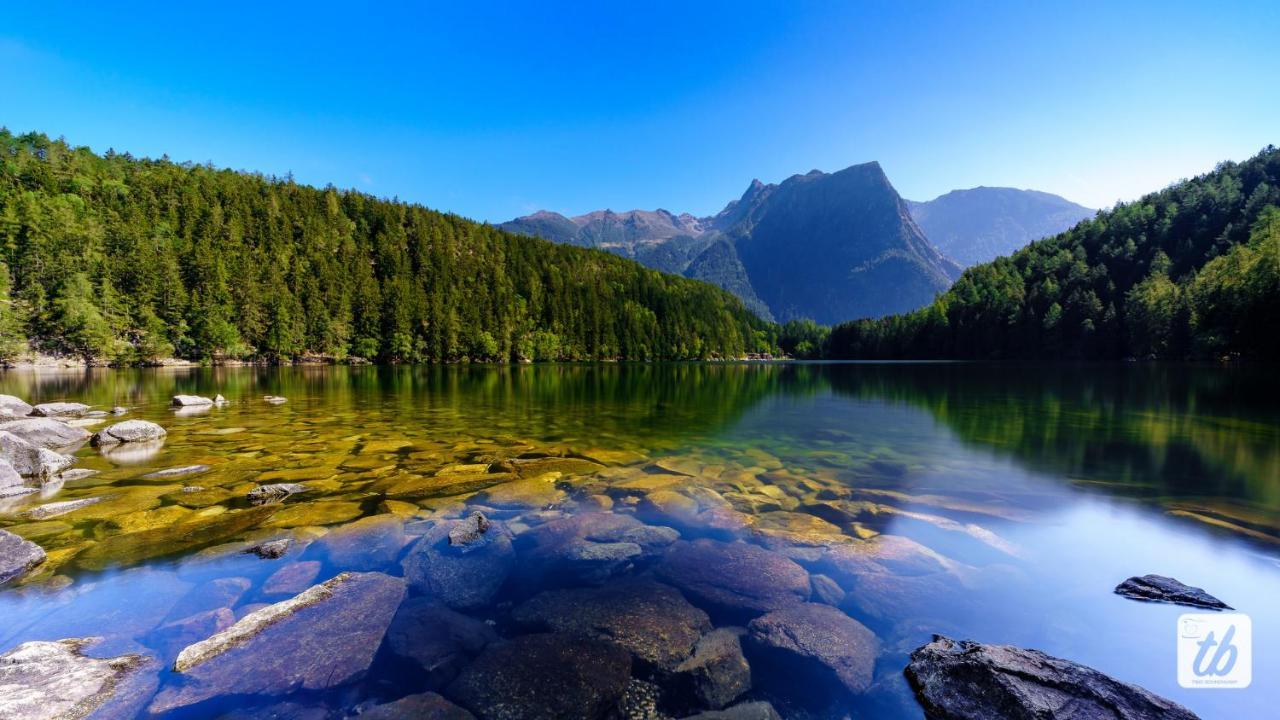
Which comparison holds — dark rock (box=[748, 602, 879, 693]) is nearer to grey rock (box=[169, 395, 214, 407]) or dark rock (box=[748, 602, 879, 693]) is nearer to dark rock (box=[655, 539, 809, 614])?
dark rock (box=[655, 539, 809, 614])

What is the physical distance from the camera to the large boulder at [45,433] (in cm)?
1332

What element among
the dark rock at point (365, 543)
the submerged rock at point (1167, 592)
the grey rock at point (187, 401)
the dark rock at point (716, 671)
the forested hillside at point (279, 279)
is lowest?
the grey rock at point (187, 401)

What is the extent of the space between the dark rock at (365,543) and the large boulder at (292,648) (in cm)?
93

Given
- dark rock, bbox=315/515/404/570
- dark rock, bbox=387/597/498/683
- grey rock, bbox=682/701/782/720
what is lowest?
dark rock, bbox=315/515/404/570

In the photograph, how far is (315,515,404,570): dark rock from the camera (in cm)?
715

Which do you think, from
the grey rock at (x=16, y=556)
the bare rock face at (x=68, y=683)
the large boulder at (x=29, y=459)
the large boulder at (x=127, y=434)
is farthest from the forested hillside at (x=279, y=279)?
the bare rock face at (x=68, y=683)

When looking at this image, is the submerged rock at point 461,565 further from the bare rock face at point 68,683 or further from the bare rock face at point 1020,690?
the bare rock face at point 1020,690

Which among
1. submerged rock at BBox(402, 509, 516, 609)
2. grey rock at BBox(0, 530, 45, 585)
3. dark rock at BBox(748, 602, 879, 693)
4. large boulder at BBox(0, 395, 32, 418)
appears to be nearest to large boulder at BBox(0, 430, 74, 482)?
grey rock at BBox(0, 530, 45, 585)

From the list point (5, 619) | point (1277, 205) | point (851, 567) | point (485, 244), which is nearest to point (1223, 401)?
point (851, 567)

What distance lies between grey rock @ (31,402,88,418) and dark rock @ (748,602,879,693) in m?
29.5

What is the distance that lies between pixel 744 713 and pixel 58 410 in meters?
30.8

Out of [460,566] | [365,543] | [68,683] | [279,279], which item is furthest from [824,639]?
[279,279]

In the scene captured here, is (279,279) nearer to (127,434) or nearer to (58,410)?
(58,410)

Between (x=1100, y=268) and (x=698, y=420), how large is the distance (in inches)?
5928
